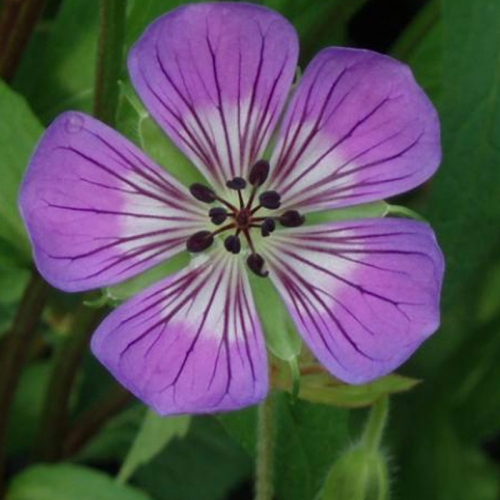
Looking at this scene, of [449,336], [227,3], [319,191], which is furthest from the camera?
[449,336]

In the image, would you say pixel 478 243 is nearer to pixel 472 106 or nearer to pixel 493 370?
pixel 472 106

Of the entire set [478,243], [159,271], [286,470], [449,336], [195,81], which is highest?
[195,81]

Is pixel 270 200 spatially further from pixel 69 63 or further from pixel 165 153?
pixel 69 63

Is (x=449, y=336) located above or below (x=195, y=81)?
below

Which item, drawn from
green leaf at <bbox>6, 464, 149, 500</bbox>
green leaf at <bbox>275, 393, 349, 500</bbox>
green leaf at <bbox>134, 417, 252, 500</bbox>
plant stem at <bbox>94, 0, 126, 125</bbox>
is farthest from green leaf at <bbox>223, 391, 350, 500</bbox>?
green leaf at <bbox>134, 417, 252, 500</bbox>

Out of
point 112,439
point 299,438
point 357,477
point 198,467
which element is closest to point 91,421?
point 112,439

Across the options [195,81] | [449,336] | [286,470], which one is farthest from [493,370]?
[195,81]
